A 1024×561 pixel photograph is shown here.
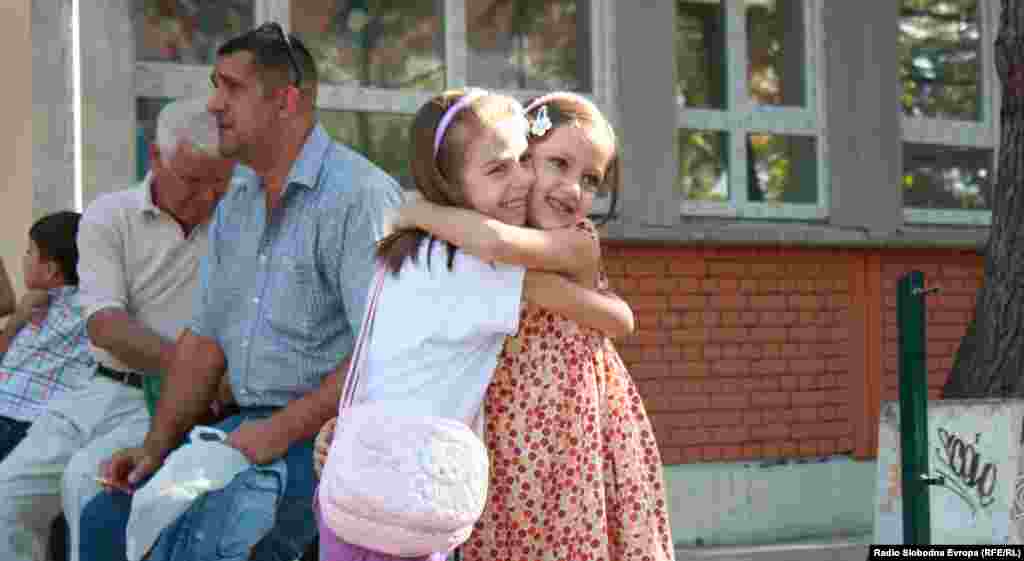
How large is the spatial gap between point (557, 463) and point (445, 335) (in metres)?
0.35

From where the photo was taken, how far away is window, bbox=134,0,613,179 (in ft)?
23.9

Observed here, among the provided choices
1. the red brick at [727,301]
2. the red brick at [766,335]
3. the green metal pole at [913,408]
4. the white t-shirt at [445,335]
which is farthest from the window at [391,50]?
the white t-shirt at [445,335]

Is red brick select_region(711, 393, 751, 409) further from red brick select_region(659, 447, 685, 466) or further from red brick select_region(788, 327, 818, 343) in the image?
red brick select_region(788, 327, 818, 343)

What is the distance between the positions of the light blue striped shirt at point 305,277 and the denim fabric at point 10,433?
1.40 meters

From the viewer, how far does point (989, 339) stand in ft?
21.1

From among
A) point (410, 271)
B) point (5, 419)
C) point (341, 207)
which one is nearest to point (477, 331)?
point (410, 271)

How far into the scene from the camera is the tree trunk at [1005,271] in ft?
20.7

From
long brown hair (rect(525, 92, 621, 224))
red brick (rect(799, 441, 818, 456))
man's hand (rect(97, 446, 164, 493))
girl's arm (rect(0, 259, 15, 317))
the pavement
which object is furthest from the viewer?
red brick (rect(799, 441, 818, 456))

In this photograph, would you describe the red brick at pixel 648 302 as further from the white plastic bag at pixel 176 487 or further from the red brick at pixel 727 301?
the white plastic bag at pixel 176 487

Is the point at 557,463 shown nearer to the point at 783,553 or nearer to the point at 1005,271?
the point at 1005,271

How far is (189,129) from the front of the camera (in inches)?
198

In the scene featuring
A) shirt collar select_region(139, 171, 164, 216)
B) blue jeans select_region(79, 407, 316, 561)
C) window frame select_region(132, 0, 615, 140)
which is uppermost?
window frame select_region(132, 0, 615, 140)

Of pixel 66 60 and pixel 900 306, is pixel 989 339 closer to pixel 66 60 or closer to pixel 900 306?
pixel 900 306

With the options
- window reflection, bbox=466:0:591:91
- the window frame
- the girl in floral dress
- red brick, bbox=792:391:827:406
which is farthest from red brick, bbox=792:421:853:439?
the girl in floral dress
